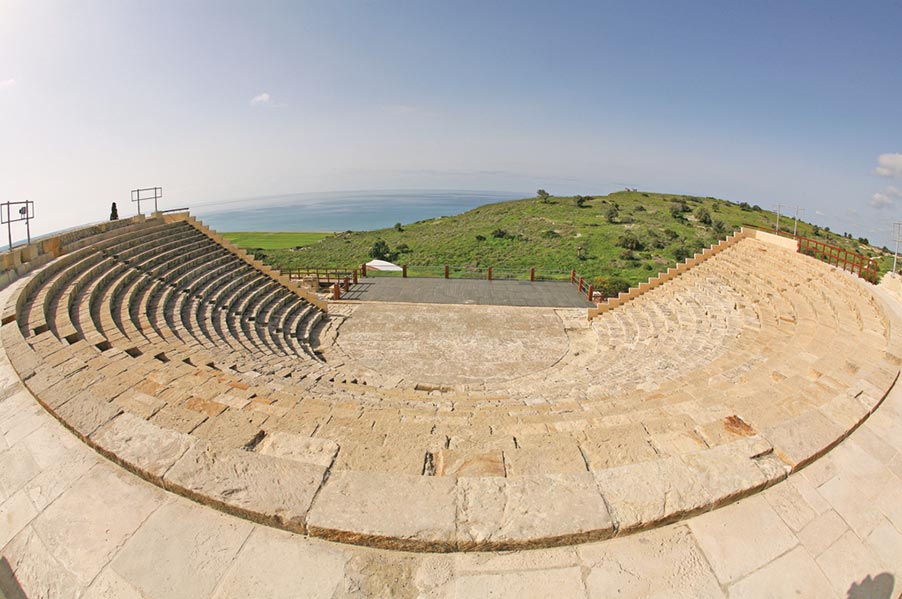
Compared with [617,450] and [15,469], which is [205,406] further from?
[617,450]

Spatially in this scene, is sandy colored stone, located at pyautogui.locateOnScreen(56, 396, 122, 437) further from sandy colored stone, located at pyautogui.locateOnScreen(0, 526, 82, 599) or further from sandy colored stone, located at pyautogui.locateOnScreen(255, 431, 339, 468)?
sandy colored stone, located at pyautogui.locateOnScreen(255, 431, 339, 468)

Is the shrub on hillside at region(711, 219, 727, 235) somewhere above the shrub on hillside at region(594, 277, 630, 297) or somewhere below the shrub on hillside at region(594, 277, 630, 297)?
above

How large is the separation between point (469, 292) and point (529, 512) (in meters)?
18.1

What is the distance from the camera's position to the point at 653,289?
19.0m

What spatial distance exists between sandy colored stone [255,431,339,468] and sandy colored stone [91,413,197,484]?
0.70 m

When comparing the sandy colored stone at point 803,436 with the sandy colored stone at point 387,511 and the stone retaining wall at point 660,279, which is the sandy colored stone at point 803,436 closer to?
the sandy colored stone at point 387,511

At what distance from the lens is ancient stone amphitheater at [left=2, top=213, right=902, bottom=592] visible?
3.47m

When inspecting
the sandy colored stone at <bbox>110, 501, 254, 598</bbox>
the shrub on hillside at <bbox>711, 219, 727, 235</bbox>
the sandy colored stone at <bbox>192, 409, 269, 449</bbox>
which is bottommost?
the sandy colored stone at <bbox>110, 501, 254, 598</bbox>

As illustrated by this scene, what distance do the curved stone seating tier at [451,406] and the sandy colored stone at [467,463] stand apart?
1.1 inches

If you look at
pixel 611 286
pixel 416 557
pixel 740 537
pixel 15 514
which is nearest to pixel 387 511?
pixel 416 557

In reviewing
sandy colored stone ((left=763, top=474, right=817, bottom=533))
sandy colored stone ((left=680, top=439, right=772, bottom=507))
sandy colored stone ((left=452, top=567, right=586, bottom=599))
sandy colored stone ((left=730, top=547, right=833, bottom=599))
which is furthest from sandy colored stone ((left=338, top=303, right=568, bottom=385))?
sandy colored stone ((left=730, top=547, right=833, bottom=599))

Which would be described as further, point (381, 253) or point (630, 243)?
point (381, 253)

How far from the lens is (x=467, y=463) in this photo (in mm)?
4043

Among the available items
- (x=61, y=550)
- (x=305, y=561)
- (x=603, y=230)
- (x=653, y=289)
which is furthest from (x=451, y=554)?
(x=603, y=230)
